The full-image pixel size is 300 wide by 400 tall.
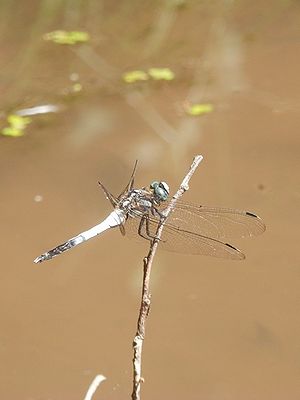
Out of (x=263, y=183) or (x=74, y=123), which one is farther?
(x=74, y=123)

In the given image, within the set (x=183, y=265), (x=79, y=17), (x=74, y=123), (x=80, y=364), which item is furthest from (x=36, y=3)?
(x=80, y=364)

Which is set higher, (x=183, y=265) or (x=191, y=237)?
(x=183, y=265)

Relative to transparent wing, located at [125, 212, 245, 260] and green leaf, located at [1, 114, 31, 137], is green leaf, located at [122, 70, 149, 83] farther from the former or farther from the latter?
transparent wing, located at [125, 212, 245, 260]

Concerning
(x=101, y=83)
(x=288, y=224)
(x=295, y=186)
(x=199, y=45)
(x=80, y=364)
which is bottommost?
(x=80, y=364)

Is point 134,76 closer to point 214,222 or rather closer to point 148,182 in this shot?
point 148,182

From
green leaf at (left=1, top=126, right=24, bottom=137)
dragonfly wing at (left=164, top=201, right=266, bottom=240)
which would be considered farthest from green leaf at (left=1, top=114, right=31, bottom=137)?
dragonfly wing at (left=164, top=201, right=266, bottom=240)

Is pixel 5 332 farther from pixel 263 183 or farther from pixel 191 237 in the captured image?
pixel 263 183
